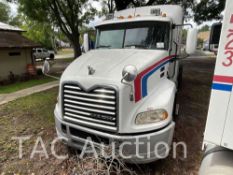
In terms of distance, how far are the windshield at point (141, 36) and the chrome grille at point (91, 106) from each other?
5.11 feet

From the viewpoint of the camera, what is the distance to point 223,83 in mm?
1795

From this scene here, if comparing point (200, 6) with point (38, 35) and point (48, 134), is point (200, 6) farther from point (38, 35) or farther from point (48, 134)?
point (38, 35)

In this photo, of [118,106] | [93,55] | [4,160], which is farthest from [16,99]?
[118,106]

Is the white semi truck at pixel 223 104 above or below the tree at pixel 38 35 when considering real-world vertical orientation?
below

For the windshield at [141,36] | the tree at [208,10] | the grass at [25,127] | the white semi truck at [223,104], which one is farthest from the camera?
the tree at [208,10]

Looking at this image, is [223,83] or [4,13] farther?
[4,13]

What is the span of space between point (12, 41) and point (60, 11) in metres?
5.26

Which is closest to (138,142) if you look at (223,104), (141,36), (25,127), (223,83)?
(223,104)

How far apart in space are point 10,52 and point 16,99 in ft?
19.0

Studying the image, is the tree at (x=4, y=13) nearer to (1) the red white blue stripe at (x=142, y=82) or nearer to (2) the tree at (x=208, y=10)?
(2) the tree at (x=208, y=10)

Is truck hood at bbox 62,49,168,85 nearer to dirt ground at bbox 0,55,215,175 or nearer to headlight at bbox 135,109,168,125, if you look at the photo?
headlight at bbox 135,109,168,125

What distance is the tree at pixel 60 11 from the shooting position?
13862mm

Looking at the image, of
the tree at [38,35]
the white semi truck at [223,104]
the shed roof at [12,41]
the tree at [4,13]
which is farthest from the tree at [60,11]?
the tree at [4,13]

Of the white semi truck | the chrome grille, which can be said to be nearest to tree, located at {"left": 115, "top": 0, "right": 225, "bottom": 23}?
the chrome grille
